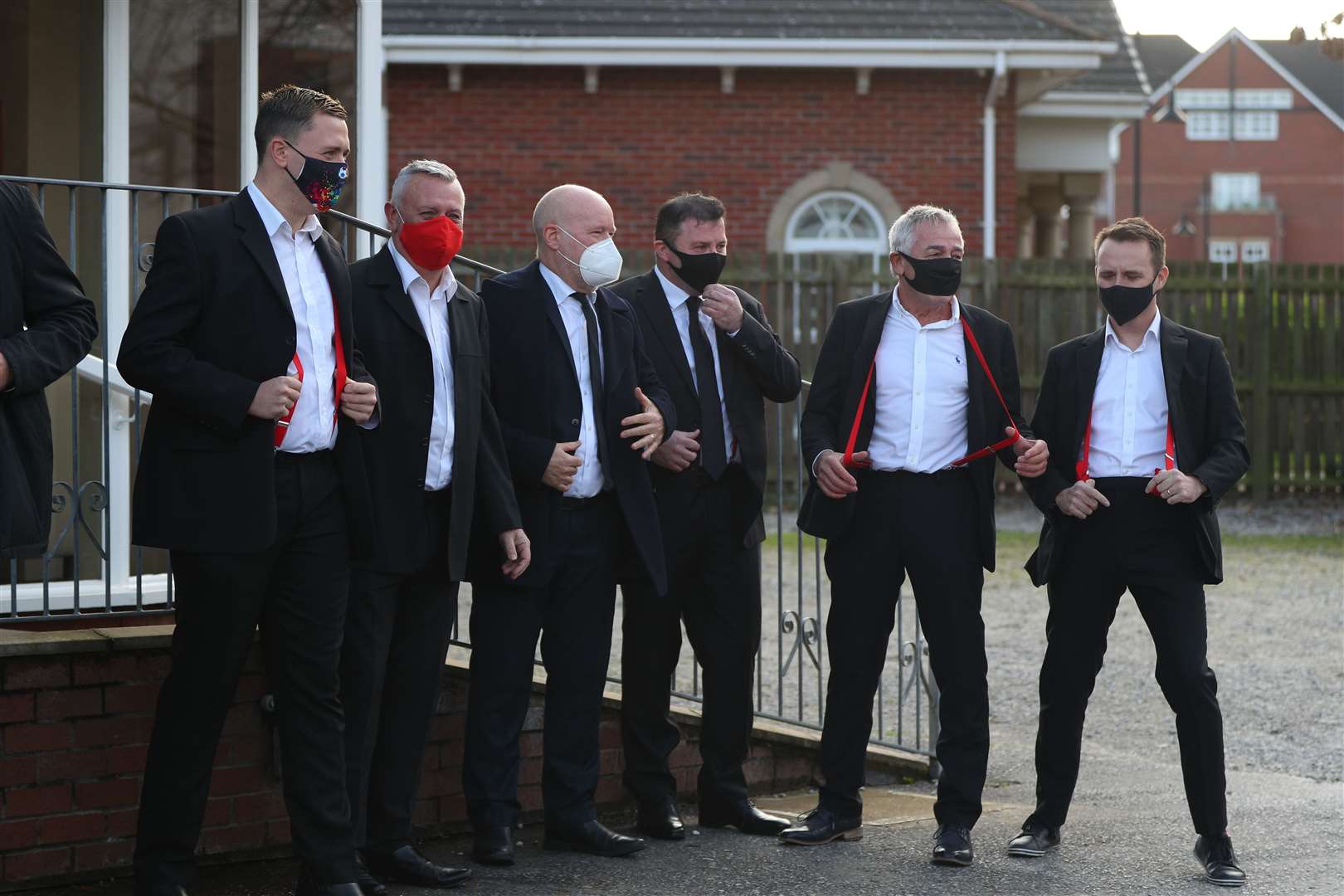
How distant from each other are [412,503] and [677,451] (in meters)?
0.98

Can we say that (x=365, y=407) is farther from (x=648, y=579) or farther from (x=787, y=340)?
(x=787, y=340)

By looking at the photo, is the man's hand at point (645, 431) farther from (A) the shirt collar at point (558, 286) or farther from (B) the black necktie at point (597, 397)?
(A) the shirt collar at point (558, 286)

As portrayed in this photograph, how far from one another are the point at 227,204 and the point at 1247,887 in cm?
353

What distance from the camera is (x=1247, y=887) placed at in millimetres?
5070

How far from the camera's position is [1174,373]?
5.34m

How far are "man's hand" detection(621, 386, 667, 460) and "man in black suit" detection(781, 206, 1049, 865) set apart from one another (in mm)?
560

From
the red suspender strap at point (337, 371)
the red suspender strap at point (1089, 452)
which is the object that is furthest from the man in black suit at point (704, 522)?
the red suspender strap at point (337, 371)

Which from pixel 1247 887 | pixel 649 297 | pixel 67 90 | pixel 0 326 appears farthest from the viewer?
pixel 67 90

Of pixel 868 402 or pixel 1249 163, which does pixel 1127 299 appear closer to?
pixel 868 402

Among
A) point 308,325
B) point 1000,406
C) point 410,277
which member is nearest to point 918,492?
point 1000,406

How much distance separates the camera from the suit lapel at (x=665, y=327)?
5586 millimetres

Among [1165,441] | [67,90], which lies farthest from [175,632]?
[67,90]

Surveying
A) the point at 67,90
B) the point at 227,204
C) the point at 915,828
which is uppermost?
the point at 67,90

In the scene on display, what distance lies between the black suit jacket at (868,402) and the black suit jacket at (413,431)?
1088mm
